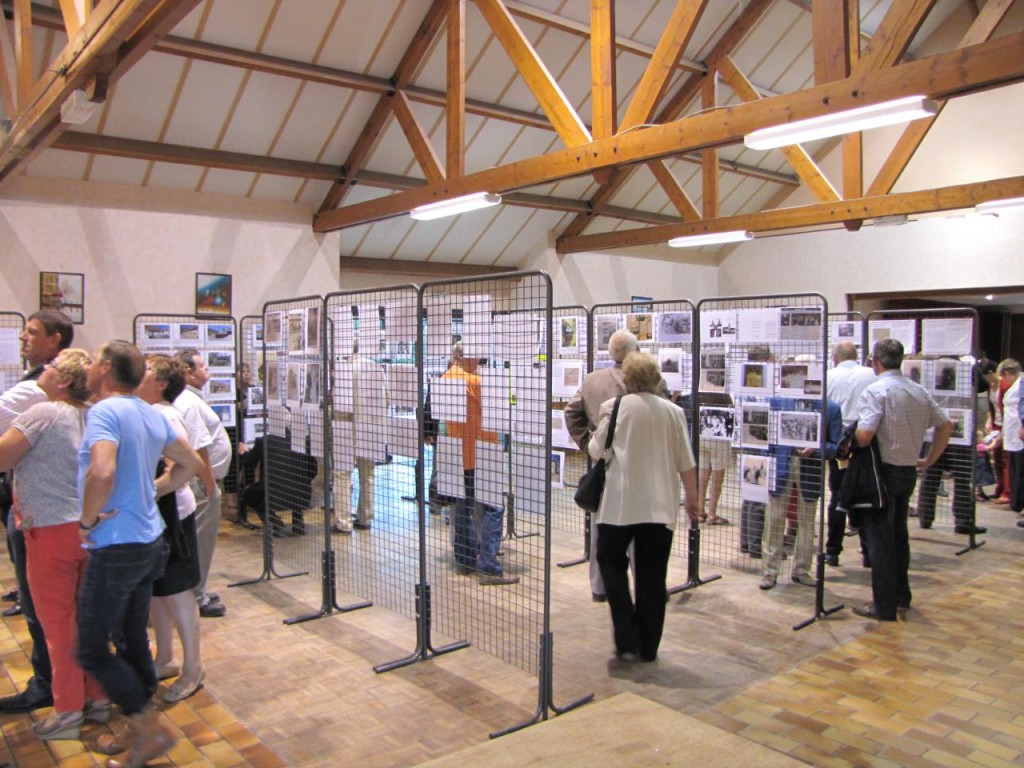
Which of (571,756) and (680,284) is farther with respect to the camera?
(680,284)

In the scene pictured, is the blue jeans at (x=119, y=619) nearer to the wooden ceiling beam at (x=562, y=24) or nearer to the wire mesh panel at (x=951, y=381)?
the wire mesh panel at (x=951, y=381)

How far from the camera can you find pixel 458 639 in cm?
426

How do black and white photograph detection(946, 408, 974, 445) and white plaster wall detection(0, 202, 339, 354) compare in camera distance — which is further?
white plaster wall detection(0, 202, 339, 354)

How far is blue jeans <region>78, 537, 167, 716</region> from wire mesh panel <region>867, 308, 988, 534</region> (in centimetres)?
578

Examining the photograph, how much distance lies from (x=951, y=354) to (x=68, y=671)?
6383 millimetres

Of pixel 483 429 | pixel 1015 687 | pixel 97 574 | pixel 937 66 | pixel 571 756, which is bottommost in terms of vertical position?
pixel 1015 687

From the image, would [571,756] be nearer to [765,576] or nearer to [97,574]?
[97,574]

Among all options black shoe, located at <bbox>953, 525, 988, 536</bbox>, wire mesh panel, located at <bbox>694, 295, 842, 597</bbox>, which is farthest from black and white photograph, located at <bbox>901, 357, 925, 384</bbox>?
wire mesh panel, located at <bbox>694, 295, 842, 597</bbox>

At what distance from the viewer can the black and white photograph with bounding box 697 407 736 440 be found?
5035mm

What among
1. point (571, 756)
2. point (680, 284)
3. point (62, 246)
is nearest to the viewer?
point (571, 756)

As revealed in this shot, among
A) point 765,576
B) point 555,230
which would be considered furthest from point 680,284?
point 765,576

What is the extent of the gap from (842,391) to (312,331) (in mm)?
3934

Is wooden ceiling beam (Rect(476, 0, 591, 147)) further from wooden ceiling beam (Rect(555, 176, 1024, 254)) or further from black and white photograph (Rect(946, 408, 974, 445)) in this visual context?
wooden ceiling beam (Rect(555, 176, 1024, 254))

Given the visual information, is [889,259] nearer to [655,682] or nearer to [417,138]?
[417,138]
